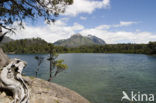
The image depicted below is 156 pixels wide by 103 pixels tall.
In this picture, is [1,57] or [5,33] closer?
[1,57]

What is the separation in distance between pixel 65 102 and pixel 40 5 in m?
9.48

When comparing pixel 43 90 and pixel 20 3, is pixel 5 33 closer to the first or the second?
pixel 20 3

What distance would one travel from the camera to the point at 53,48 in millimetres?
27797

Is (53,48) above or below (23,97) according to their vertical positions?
above

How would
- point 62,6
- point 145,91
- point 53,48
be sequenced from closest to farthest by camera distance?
point 62,6 < point 145,91 < point 53,48

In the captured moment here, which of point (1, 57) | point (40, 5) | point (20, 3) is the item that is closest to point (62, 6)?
point (40, 5)

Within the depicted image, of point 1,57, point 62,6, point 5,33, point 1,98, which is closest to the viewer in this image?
point 1,98

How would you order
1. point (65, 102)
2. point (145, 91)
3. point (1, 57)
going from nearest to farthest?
point (1, 57)
point (65, 102)
point (145, 91)

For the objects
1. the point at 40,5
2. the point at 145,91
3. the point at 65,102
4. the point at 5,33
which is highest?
the point at 40,5

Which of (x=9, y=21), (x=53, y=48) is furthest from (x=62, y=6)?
(x=53, y=48)

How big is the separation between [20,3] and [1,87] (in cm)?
774

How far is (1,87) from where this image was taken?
718 centimetres

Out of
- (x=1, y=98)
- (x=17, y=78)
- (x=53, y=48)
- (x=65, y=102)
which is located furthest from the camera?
(x=53, y=48)

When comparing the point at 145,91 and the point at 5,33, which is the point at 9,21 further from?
the point at 145,91
